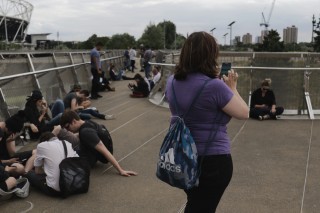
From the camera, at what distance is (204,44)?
8.75ft

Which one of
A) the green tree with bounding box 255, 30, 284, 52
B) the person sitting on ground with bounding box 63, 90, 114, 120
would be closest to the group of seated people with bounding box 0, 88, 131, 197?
the person sitting on ground with bounding box 63, 90, 114, 120

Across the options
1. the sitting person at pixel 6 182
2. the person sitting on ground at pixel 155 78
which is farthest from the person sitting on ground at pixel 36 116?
the person sitting on ground at pixel 155 78

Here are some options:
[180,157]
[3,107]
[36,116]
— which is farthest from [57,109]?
[180,157]

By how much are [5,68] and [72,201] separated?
513 centimetres

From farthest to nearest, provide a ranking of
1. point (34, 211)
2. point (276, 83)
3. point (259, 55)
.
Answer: point (259, 55) → point (276, 83) → point (34, 211)

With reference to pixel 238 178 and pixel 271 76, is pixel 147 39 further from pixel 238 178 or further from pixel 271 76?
pixel 238 178

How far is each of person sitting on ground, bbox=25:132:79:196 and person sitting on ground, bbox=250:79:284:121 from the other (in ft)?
18.6

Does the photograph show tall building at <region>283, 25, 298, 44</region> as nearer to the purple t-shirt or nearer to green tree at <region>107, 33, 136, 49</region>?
green tree at <region>107, 33, 136, 49</region>

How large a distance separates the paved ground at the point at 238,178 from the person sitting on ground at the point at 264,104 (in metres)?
0.45

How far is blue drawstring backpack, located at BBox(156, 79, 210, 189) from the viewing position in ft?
8.61

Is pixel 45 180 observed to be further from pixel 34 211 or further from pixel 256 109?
pixel 256 109

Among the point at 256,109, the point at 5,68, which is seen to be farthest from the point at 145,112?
the point at 5,68

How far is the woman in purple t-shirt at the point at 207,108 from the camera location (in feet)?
8.60

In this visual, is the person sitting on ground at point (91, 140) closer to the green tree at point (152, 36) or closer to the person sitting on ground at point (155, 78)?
the person sitting on ground at point (155, 78)
